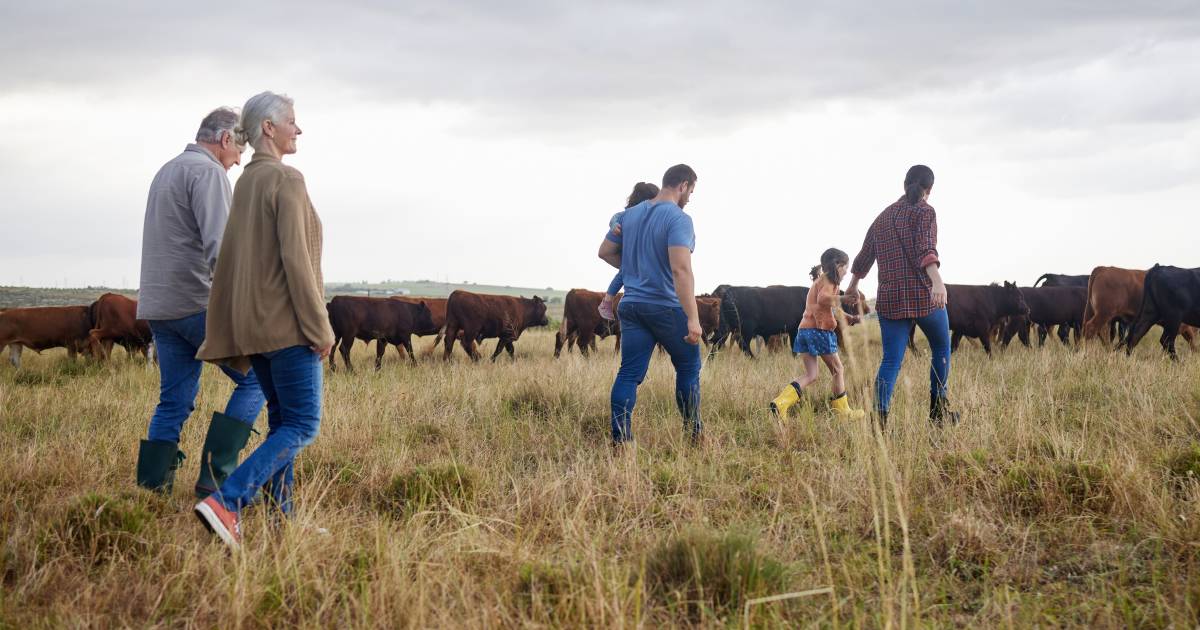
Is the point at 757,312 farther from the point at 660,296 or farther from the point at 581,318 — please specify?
the point at 660,296

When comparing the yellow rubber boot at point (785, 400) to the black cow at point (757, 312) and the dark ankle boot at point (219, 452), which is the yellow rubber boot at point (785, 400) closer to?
the dark ankle boot at point (219, 452)

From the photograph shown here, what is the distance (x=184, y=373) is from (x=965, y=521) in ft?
13.8

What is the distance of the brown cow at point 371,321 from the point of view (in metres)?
13.5

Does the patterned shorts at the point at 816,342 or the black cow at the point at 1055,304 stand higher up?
the black cow at the point at 1055,304

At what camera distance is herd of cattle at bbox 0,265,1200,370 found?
12000mm

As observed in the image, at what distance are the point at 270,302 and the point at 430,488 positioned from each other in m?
1.39

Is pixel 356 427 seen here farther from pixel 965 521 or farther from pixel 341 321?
pixel 341 321

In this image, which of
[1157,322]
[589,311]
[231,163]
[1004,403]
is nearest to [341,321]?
[589,311]

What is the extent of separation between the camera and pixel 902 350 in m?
6.02

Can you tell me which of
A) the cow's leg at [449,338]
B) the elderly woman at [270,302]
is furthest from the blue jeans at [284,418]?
the cow's leg at [449,338]

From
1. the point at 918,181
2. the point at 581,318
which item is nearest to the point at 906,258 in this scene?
the point at 918,181

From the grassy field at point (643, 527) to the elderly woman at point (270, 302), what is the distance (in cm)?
32

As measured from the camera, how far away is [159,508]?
400 cm

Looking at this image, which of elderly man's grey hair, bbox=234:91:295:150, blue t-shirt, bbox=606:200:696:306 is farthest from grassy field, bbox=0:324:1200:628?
elderly man's grey hair, bbox=234:91:295:150
